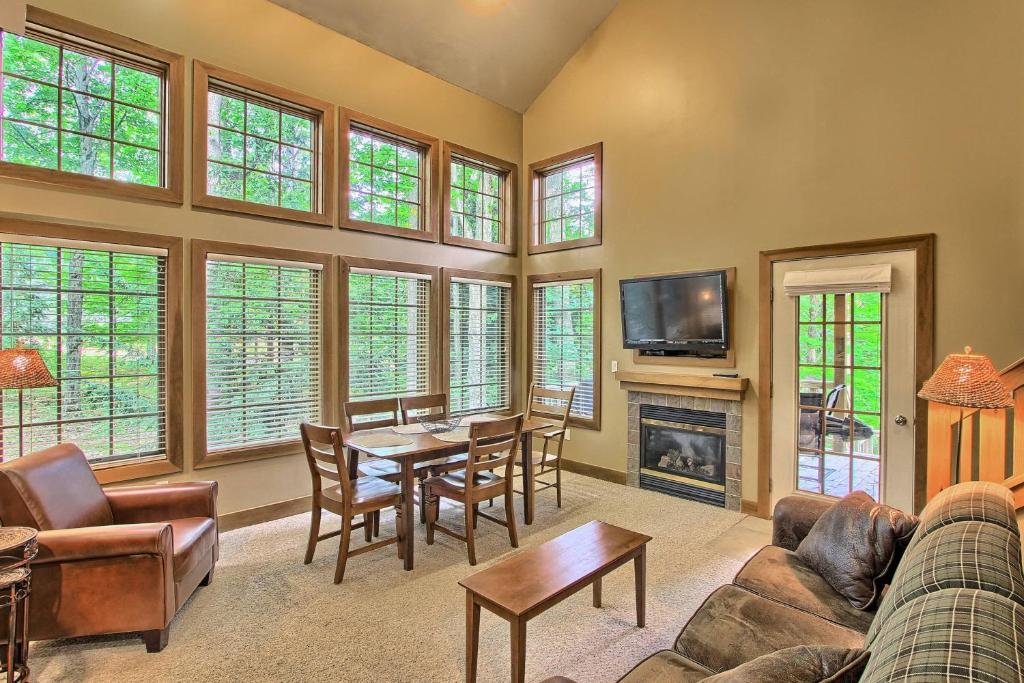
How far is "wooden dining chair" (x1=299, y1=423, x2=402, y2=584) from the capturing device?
9.78 ft

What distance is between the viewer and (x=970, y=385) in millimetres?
2566

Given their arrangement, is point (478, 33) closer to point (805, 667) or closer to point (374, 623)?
point (374, 623)

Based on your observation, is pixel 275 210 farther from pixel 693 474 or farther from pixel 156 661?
pixel 693 474

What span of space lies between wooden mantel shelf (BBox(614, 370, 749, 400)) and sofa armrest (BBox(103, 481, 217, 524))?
3.76 meters

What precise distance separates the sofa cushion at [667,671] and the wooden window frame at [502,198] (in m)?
4.45


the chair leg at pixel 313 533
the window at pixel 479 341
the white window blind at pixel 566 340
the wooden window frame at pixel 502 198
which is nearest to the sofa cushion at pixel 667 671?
the chair leg at pixel 313 533

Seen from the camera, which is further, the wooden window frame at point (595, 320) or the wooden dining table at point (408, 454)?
the wooden window frame at point (595, 320)

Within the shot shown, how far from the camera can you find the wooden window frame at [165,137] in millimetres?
3135

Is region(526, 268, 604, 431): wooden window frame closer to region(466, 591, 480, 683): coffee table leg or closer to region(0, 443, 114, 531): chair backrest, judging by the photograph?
region(466, 591, 480, 683): coffee table leg

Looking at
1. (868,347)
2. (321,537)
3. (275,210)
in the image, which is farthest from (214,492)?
(868,347)

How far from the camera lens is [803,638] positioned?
1.74m

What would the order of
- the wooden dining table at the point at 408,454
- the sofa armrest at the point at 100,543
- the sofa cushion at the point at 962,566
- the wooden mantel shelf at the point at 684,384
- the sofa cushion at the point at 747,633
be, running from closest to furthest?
1. the sofa cushion at the point at 962,566
2. the sofa cushion at the point at 747,633
3. the sofa armrest at the point at 100,543
4. the wooden dining table at the point at 408,454
5. the wooden mantel shelf at the point at 684,384

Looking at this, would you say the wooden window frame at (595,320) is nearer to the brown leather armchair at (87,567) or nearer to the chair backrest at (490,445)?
the chair backrest at (490,445)

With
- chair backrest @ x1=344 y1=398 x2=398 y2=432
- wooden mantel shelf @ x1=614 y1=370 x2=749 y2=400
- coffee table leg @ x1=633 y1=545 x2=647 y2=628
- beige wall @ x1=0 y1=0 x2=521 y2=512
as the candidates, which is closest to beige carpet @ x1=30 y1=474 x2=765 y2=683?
coffee table leg @ x1=633 y1=545 x2=647 y2=628
